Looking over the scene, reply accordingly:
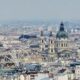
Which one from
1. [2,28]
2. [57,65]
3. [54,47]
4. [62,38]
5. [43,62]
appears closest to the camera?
[57,65]

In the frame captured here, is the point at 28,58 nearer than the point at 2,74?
No

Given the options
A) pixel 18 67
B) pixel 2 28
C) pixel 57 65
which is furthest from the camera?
pixel 2 28

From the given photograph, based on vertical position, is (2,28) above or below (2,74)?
below

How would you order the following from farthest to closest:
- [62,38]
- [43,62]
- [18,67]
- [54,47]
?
[62,38], [54,47], [43,62], [18,67]

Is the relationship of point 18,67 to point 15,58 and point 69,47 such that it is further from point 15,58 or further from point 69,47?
point 69,47

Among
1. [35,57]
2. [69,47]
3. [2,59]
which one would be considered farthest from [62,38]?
[2,59]

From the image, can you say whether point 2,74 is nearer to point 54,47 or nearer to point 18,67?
point 18,67

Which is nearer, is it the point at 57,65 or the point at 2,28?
the point at 57,65

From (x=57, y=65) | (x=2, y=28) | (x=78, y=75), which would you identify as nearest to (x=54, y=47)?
(x=57, y=65)

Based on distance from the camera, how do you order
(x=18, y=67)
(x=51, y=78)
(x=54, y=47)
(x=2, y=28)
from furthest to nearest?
(x=2, y=28) < (x=54, y=47) < (x=18, y=67) < (x=51, y=78)
